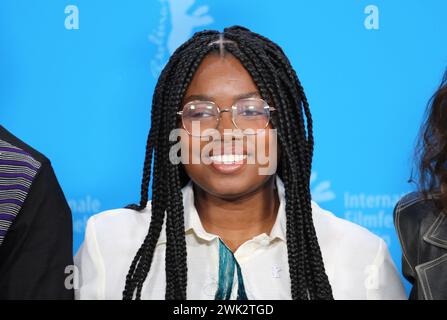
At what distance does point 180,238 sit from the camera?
190cm

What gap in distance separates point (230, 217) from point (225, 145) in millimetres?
234

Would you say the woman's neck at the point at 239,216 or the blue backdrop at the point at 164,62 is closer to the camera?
the woman's neck at the point at 239,216

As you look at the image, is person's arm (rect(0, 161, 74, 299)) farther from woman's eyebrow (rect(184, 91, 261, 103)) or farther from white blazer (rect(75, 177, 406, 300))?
woman's eyebrow (rect(184, 91, 261, 103))

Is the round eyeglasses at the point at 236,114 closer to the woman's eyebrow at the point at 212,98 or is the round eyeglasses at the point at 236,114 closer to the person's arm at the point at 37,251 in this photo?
the woman's eyebrow at the point at 212,98

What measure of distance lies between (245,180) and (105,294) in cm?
44

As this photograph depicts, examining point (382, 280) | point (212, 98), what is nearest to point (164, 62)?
point (212, 98)

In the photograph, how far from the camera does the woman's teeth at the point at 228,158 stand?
1856 millimetres

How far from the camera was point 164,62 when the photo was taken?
233 cm

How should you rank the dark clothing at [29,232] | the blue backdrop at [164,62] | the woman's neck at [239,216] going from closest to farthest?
the dark clothing at [29,232] < the woman's neck at [239,216] < the blue backdrop at [164,62]

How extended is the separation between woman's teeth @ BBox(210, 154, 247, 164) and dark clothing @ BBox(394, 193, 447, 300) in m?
0.47

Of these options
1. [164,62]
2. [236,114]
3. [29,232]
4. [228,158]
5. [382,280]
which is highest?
[164,62]

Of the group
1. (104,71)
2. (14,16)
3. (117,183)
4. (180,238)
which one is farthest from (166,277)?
(14,16)

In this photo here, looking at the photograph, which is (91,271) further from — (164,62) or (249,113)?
(164,62)

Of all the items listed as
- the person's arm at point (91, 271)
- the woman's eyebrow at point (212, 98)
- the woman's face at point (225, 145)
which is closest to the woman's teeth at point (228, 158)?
the woman's face at point (225, 145)
